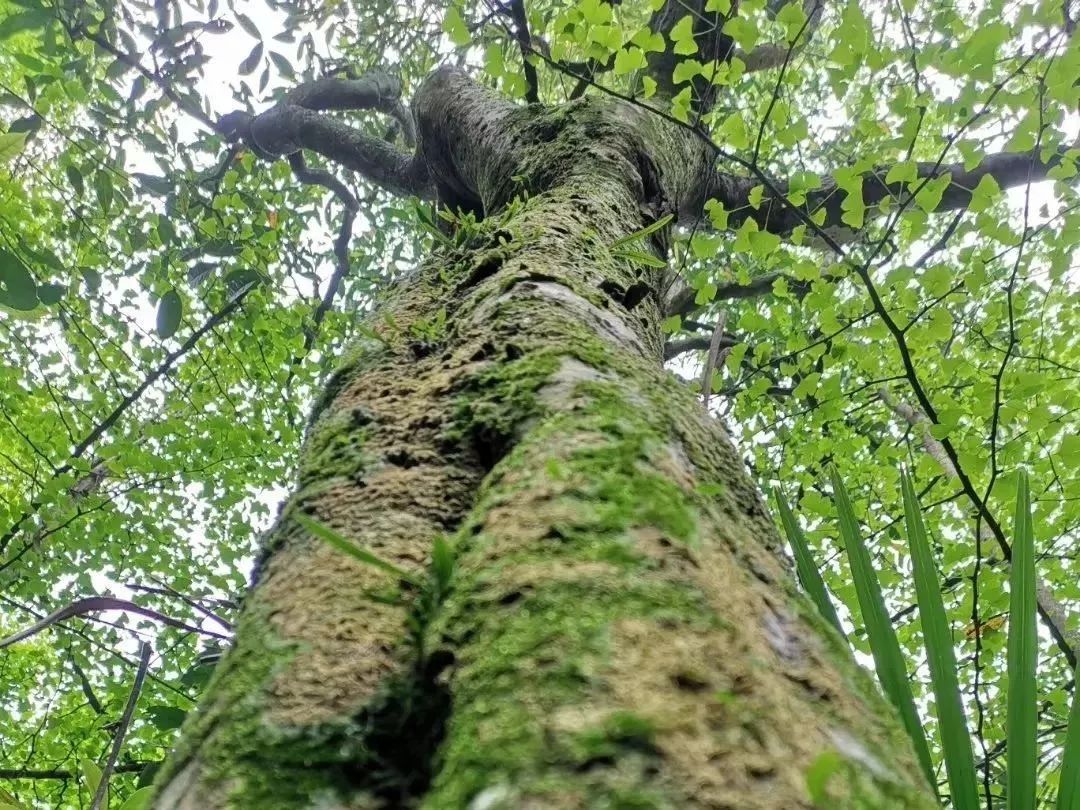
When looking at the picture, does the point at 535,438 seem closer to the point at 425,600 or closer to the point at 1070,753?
the point at 425,600

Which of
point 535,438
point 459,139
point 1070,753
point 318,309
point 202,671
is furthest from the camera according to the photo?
point 318,309

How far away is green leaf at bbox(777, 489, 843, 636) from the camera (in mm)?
1054

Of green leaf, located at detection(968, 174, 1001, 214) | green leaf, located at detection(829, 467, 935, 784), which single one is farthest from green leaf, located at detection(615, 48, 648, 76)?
→ green leaf, located at detection(829, 467, 935, 784)

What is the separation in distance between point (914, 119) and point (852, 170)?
0.25 m

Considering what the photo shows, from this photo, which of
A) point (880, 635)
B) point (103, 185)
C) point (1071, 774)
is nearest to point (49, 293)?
point (103, 185)

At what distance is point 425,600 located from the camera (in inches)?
25.4

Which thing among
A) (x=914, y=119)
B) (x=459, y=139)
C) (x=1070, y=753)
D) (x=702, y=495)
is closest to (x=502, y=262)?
(x=702, y=495)

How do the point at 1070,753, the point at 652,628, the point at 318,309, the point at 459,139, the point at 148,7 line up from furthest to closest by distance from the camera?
1. the point at 318,309
2. the point at 459,139
3. the point at 148,7
4. the point at 1070,753
5. the point at 652,628

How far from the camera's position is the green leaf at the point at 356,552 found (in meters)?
0.61

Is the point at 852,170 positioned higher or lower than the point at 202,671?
higher

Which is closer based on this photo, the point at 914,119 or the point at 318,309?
the point at 914,119

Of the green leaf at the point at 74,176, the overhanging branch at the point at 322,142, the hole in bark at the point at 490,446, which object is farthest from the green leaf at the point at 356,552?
the overhanging branch at the point at 322,142

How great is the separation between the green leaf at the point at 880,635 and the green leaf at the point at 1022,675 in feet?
0.35

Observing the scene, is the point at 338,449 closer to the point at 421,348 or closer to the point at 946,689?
the point at 421,348
